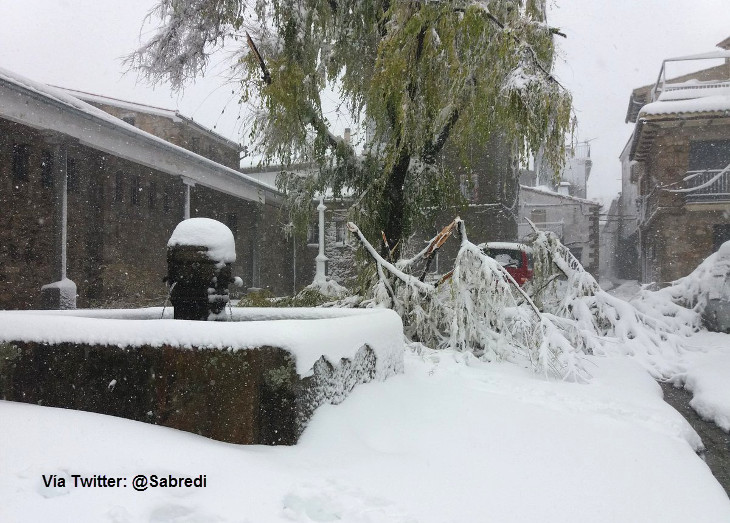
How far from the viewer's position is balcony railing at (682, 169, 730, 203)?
17.9 metres

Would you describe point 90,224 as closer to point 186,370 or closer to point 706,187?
point 186,370

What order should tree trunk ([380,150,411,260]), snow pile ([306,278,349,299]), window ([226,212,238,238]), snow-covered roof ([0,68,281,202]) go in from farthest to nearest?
window ([226,212,238,238]) → snow pile ([306,278,349,299]) → snow-covered roof ([0,68,281,202]) → tree trunk ([380,150,411,260])

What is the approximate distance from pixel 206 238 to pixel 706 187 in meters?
18.6

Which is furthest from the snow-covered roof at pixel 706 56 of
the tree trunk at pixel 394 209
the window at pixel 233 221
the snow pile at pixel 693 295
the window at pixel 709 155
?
the window at pixel 233 221

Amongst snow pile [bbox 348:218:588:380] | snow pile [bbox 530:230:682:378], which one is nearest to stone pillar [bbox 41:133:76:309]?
snow pile [bbox 348:218:588:380]

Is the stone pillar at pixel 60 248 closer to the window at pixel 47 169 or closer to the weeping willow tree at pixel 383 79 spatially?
the window at pixel 47 169

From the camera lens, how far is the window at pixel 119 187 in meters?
14.2

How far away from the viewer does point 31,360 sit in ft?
12.4

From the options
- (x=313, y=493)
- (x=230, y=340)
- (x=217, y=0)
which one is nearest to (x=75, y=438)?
(x=230, y=340)

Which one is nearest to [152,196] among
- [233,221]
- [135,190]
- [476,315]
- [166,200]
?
[166,200]

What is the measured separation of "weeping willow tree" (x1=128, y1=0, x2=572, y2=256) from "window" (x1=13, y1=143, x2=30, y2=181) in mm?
3664

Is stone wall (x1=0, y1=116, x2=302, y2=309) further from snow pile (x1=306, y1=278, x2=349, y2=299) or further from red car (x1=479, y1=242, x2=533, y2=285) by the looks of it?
red car (x1=479, y1=242, x2=533, y2=285)

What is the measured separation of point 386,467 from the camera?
10.7 ft

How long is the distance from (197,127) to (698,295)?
1847 cm
